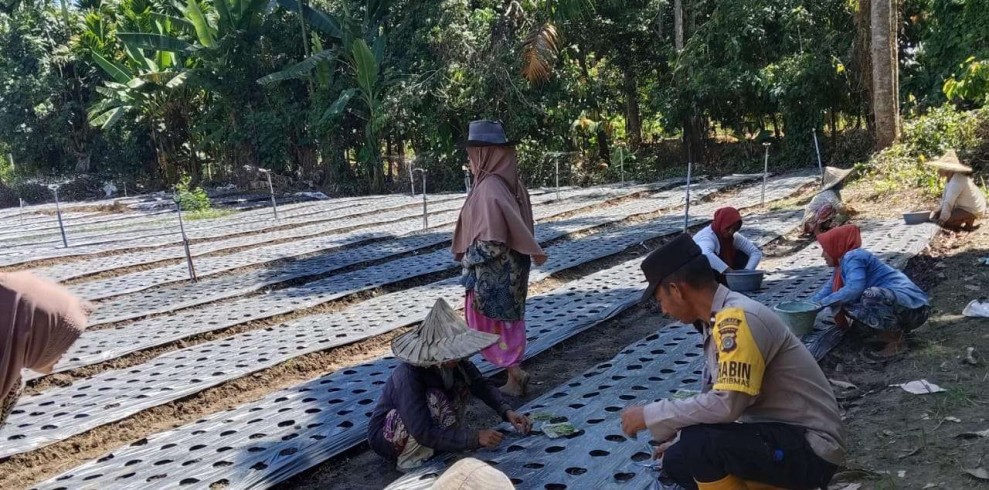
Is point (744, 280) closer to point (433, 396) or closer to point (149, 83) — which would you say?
point (433, 396)

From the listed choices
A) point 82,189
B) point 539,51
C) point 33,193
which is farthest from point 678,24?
point 33,193

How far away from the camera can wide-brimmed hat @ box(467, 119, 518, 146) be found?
→ 3.95 metres

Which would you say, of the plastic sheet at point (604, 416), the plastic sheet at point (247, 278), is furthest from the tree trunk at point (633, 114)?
the plastic sheet at point (604, 416)

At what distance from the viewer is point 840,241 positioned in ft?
14.4

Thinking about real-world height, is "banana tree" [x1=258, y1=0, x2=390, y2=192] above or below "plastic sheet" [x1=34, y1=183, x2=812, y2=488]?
above

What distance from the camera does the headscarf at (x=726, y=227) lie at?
4.87 m

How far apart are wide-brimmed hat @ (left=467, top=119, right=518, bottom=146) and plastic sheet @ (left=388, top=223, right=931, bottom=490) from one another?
1.45 m

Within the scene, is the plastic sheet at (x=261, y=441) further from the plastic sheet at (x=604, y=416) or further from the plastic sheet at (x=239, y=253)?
the plastic sheet at (x=239, y=253)

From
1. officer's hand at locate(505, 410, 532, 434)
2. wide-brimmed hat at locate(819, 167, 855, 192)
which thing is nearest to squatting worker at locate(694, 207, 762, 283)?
officer's hand at locate(505, 410, 532, 434)

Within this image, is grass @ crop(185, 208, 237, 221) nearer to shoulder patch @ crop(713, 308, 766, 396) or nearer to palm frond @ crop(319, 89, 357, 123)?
palm frond @ crop(319, 89, 357, 123)

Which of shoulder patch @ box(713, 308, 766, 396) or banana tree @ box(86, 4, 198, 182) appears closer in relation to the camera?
shoulder patch @ box(713, 308, 766, 396)

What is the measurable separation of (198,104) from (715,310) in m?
23.4

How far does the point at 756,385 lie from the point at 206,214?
14512 millimetres

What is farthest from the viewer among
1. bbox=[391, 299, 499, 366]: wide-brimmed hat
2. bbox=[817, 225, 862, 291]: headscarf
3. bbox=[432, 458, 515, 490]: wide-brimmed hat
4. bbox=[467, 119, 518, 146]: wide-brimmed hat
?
bbox=[817, 225, 862, 291]: headscarf
